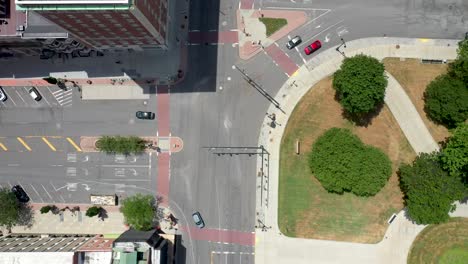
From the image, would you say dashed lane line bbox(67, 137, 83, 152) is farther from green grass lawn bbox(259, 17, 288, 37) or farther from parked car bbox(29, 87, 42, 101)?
green grass lawn bbox(259, 17, 288, 37)

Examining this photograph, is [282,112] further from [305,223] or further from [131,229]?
[131,229]

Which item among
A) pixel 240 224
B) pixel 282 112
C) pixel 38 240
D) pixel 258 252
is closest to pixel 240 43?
pixel 282 112

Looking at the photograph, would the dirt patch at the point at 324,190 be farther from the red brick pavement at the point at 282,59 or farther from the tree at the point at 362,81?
the tree at the point at 362,81

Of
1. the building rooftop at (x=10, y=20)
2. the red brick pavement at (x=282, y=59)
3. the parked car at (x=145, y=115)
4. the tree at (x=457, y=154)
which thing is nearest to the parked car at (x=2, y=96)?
the building rooftop at (x=10, y=20)

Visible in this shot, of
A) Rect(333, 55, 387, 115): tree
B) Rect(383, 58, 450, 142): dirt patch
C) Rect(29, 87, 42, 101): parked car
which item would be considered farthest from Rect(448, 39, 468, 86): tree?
Rect(29, 87, 42, 101): parked car

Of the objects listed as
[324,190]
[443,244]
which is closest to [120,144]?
[324,190]

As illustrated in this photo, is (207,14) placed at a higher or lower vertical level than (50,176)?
higher
